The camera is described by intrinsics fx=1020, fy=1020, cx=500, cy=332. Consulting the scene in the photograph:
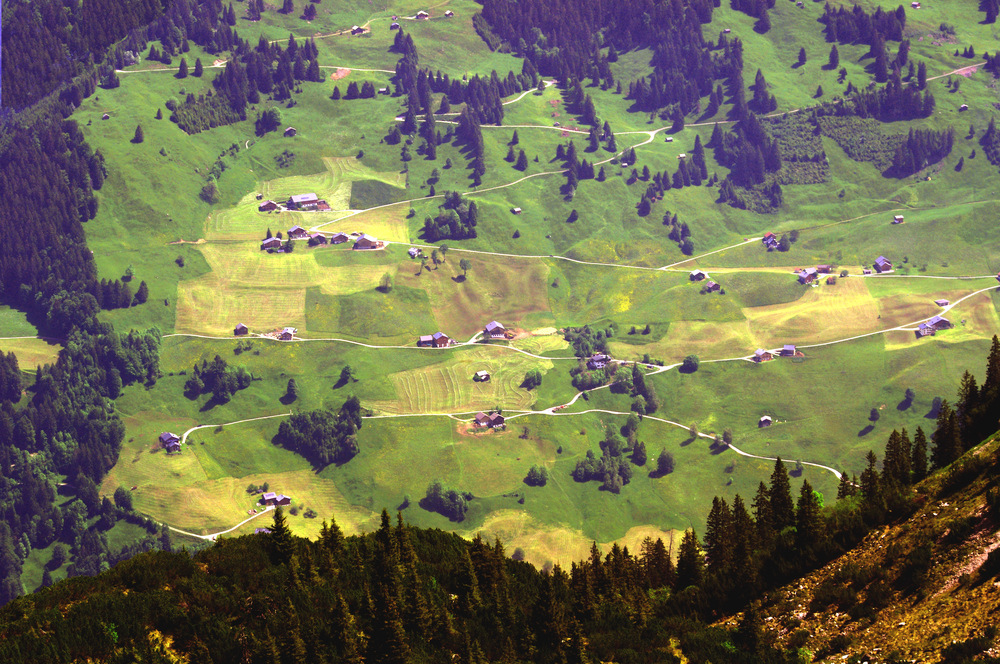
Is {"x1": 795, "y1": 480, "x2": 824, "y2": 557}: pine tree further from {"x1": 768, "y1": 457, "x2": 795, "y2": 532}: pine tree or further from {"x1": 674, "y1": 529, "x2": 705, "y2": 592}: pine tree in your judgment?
{"x1": 674, "y1": 529, "x2": 705, "y2": 592}: pine tree

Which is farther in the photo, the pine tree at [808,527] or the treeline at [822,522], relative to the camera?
the pine tree at [808,527]

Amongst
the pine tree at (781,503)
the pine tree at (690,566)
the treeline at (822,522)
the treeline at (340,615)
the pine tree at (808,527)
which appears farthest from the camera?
the pine tree at (781,503)

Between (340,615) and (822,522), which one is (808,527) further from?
(340,615)

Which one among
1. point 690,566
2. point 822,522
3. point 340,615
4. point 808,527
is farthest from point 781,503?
point 340,615

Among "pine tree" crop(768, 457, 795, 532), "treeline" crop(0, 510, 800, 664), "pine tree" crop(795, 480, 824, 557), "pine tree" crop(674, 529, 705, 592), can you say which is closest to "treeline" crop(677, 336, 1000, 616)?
"pine tree" crop(795, 480, 824, 557)

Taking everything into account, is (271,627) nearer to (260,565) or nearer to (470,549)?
(260,565)

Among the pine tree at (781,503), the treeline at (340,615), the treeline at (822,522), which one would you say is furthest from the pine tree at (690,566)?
the treeline at (340,615)

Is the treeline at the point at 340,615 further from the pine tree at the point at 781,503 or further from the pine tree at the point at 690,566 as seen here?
the pine tree at the point at 781,503

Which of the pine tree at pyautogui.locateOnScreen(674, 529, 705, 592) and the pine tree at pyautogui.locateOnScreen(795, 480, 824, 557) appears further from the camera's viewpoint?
the pine tree at pyautogui.locateOnScreen(674, 529, 705, 592)

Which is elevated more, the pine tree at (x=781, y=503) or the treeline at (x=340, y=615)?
the treeline at (x=340, y=615)
